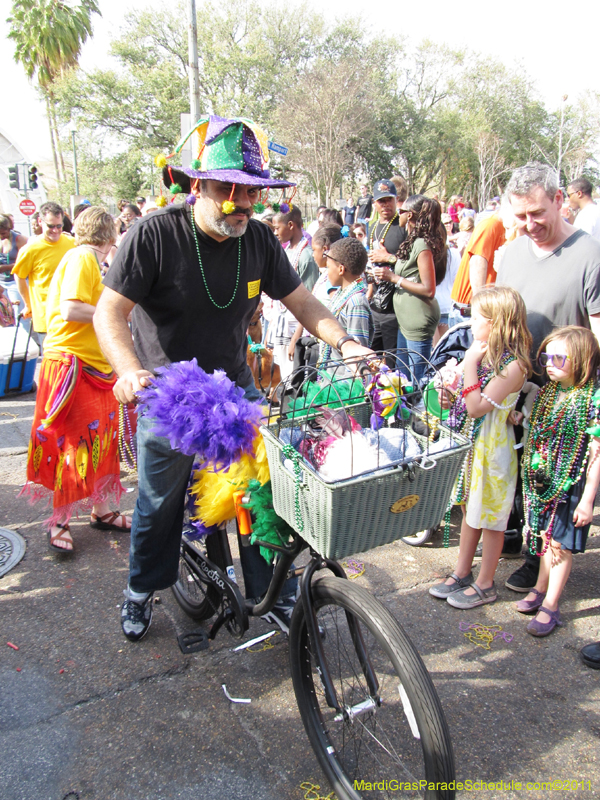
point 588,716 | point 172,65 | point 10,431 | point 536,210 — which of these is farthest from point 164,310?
point 172,65

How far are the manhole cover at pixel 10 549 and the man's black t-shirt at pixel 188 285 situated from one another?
191 cm

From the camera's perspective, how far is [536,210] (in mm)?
2961

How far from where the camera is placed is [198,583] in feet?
9.30

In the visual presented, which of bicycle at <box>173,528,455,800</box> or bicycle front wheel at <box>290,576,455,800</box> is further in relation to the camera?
bicycle front wheel at <box>290,576,455,800</box>

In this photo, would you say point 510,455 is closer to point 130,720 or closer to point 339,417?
point 339,417

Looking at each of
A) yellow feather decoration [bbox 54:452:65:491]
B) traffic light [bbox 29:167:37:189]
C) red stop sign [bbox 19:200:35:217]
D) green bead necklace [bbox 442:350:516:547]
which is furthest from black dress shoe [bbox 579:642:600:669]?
traffic light [bbox 29:167:37:189]

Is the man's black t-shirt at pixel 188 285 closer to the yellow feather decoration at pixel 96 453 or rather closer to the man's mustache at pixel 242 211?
the man's mustache at pixel 242 211

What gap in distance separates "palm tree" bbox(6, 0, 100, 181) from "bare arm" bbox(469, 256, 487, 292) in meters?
39.0

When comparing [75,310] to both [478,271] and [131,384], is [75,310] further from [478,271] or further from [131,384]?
[478,271]

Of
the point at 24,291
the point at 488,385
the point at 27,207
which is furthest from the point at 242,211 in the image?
the point at 27,207

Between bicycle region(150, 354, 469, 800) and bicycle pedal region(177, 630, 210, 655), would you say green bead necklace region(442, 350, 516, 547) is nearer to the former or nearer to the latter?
bicycle region(150, 354, 469, 800)

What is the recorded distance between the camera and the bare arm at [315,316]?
255 centimetres

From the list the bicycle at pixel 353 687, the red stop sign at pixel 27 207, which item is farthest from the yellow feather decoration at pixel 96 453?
the red stop sign at pixel 27 207

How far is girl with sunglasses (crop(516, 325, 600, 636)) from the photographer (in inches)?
113
